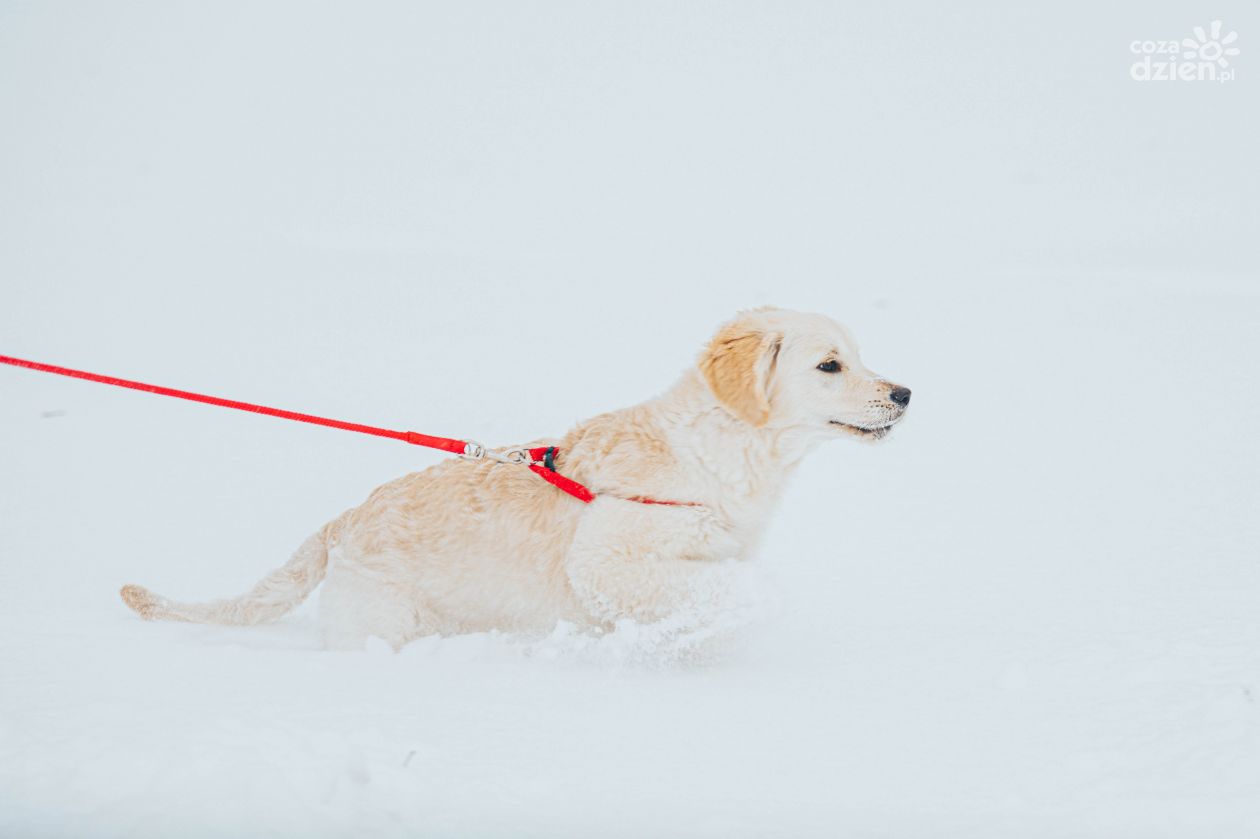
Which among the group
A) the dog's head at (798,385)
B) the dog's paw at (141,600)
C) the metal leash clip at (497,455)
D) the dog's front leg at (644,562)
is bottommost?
the dog's paw at (141,600)

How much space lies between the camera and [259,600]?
3.80 metres

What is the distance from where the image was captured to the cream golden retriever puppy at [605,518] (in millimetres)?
3598

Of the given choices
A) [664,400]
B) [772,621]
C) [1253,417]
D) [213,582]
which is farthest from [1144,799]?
[1253,417]

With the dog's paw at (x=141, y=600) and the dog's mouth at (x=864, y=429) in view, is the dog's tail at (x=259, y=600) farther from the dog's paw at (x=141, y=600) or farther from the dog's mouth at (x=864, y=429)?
the dog's mouth at (x=864, y=429)

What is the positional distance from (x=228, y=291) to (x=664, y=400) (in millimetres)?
8115

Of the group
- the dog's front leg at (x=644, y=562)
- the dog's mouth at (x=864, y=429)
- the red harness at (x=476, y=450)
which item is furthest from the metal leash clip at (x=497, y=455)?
the dog's mouth at (x=864, y=429)

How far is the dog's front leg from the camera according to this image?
11.5 ft

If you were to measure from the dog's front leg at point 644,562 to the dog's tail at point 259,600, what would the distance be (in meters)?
1.00

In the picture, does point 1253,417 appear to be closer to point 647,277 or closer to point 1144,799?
point 1144,799

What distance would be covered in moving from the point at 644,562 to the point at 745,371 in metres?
0.77

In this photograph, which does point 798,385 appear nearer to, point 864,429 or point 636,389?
point 864,429

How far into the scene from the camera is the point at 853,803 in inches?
95.4

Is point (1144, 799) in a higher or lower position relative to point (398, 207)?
lower

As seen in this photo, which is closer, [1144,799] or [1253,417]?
[1144,799]
